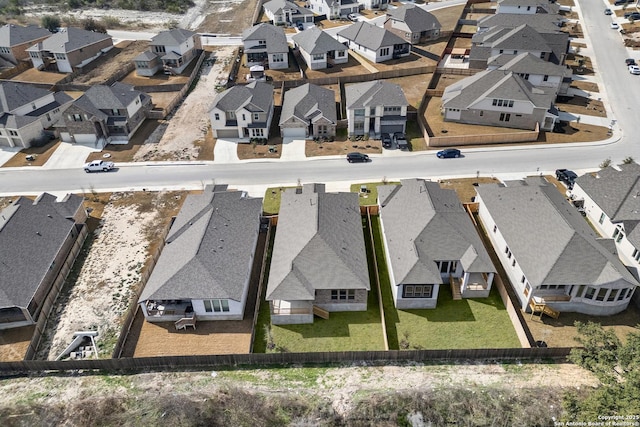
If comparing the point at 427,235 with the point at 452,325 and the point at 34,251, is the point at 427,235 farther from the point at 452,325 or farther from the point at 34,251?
the point at 34,251

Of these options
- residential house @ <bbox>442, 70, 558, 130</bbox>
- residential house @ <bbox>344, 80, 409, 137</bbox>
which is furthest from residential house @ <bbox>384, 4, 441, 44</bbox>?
residential house @ <bbox>344, 80, 409, 137</bbox>

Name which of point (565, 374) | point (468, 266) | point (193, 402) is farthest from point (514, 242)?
point (193, 402)

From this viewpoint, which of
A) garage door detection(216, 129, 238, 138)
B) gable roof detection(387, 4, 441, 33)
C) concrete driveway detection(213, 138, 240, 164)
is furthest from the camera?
gable roof detection(387, 4, 441, 33)

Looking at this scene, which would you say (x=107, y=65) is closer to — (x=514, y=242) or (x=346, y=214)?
(x=346, y=214)

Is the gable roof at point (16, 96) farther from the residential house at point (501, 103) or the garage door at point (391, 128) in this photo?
the residential house at point (501, 103)

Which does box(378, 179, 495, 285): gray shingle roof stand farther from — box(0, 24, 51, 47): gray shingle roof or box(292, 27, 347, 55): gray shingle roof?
box(0, 24, 51, 47): gray shingle roof
